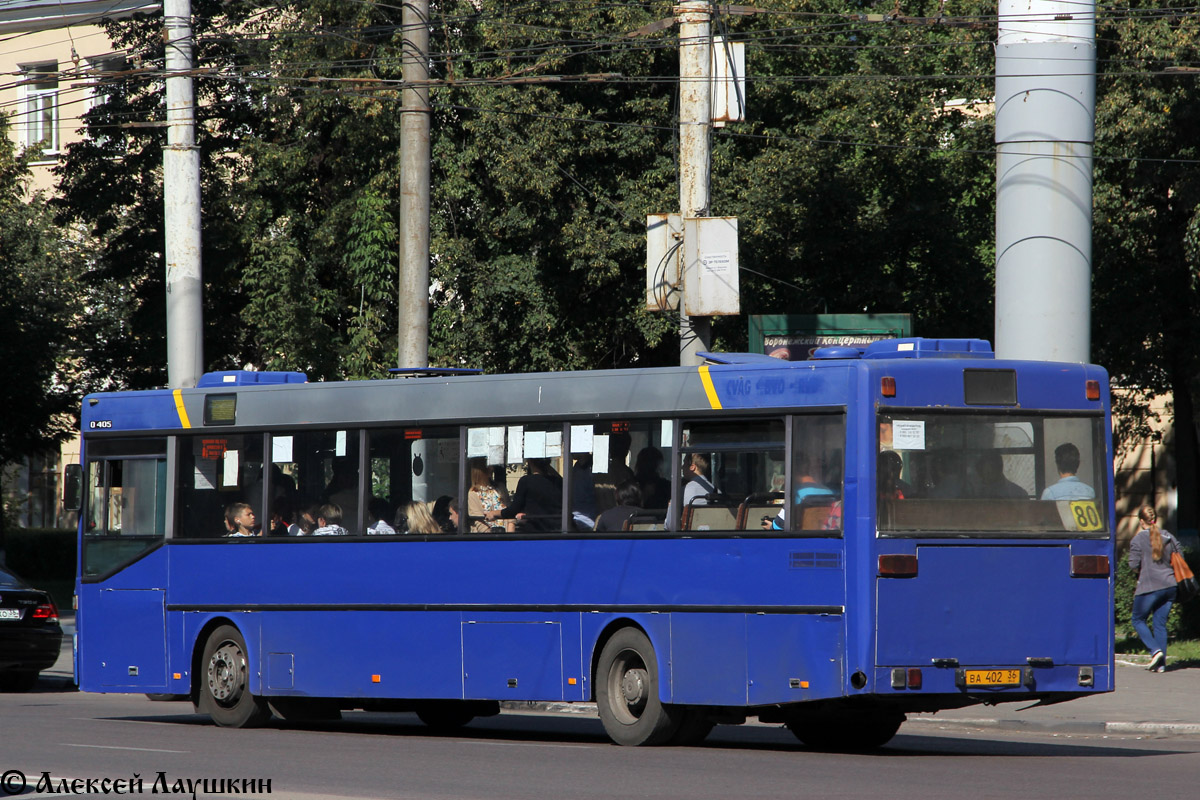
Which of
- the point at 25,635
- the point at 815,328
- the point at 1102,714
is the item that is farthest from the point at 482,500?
the point at 815,328

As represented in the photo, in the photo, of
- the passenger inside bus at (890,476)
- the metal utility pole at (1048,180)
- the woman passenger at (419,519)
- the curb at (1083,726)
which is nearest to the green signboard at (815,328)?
the metal utility pole at (1048,180)

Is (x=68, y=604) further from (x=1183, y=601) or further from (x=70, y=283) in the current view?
(x=1183, y=601)

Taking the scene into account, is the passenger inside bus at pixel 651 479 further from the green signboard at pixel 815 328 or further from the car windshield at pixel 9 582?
the car windshield at pixel 9 582

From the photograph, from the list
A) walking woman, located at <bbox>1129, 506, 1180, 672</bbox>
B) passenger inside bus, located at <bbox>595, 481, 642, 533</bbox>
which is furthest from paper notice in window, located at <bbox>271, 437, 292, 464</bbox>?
walking woman, located at <bbox>1129, 506, 1180, 672</bbox>

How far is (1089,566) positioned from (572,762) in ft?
11.8

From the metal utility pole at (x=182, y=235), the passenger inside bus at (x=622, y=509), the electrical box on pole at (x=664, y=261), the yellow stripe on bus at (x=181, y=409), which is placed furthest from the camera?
the metal utility pole at (x=182, y=235)

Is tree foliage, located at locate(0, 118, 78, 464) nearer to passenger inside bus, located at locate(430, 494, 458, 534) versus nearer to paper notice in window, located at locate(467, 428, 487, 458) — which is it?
passenger inside bus, located at locate(430, 494, 458, 534)

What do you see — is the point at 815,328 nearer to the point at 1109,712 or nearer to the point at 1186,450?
the point at 1109,712

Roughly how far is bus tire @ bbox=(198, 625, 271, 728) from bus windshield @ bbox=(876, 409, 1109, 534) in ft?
19.7

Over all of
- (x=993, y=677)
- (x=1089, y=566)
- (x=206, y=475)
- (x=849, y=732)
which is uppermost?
(x=206, y=475)

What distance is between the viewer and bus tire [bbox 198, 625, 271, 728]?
48.5 ft

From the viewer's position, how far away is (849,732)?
13.1 metres

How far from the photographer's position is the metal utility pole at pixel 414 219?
59.5 ft

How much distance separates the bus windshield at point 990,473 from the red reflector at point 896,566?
177mm
